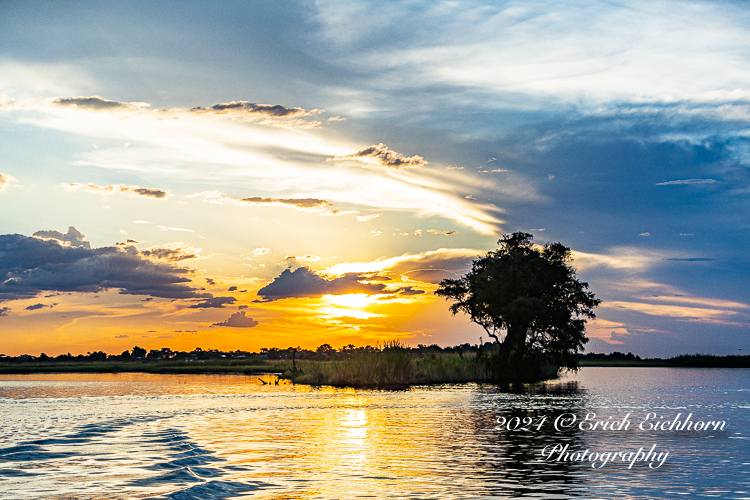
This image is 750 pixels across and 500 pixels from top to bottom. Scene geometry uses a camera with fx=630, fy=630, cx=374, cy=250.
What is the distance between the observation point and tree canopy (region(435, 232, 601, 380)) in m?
77.7

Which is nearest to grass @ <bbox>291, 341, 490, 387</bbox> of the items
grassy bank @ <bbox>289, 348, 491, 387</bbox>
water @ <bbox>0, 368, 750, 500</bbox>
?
grassy bank @ <bbox>289, 348, 491, 387</bbox>

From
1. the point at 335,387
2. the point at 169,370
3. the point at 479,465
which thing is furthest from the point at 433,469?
the point at 169,370

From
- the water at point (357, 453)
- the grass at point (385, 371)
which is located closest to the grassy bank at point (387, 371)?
the grass at point (385, 371)

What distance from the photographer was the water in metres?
16.3

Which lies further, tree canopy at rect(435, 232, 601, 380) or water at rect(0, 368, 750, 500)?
tree canopy at rect(435, 232, 601, 380)

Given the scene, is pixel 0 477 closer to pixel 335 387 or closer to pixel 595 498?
pixel 595 498

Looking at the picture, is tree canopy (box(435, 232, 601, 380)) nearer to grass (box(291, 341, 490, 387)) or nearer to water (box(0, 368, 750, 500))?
grass (box(291, 341, 490, 387))

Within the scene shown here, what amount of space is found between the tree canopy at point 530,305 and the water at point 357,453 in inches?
1398

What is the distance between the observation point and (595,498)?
49.5ft

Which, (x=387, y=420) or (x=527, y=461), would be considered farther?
(x=387, y=420)

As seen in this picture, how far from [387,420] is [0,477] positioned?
748 inches

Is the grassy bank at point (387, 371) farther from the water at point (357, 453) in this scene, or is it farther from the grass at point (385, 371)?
the water at point (357, 453)

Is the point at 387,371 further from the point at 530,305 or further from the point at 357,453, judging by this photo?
the point at 357,453

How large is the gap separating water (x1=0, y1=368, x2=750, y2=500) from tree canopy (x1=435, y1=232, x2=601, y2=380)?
117 ft
